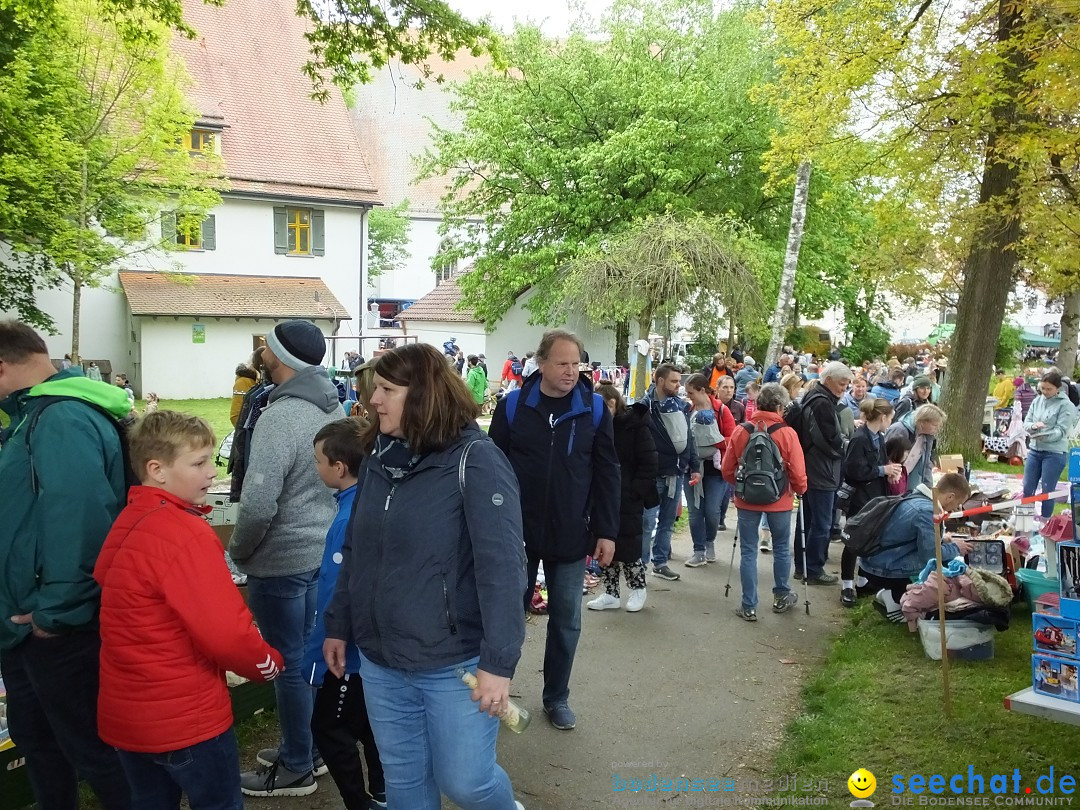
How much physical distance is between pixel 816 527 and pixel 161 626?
6399mm

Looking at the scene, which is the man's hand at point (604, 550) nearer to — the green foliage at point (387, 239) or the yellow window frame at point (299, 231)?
the yellow window frame at point (299, 231)

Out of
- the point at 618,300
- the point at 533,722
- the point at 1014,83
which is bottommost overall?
the point at 533,722

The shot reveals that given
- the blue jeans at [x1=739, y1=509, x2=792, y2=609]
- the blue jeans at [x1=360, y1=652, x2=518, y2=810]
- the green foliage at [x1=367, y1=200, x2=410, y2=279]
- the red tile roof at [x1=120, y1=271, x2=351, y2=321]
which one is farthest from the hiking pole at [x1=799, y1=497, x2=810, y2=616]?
the green foliage at [x1=367, y1=200, x2=410, y2=279]

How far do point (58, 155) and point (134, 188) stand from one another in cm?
416

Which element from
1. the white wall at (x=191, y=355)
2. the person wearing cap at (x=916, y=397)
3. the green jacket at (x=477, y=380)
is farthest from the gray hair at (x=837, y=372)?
the white wall at (x=191, y=355)

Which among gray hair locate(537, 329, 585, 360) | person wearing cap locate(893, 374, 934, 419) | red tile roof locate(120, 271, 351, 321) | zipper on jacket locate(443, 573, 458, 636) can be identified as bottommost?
zipper on jacket locate(443, 573, 458, 636)

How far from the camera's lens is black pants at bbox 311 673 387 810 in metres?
3.35

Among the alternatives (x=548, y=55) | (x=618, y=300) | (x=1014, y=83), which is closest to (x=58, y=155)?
(x=618, y=300)

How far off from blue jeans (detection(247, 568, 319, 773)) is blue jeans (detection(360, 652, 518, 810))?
1.11m

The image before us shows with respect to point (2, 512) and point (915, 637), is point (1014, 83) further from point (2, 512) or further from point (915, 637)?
point (2, 512)

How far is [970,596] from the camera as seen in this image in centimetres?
556

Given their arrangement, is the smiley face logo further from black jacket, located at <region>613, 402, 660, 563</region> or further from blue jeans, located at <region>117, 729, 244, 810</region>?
blue jeans, located at <region>117, 729, 244, 810</region>

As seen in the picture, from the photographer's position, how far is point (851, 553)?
23.3ft

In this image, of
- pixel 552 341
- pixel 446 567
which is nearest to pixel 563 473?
pixel 552 341
